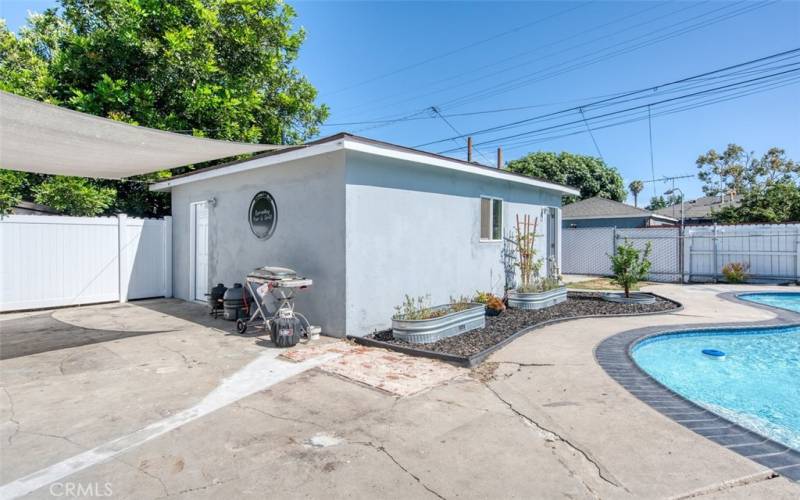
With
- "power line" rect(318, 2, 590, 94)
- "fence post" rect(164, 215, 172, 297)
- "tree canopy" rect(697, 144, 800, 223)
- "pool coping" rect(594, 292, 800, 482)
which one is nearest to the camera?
"pool coping" rect(594, 292, 800, 482)

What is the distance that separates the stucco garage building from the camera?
601 cm

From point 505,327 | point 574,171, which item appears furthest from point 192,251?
point 574,171

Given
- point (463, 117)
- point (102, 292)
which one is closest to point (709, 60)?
point (463, 117)

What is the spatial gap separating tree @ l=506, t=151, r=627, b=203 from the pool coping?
74.3ft

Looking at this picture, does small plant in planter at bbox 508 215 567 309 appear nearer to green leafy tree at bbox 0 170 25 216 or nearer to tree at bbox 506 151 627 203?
green leafy tree at bbox 0 170 25 216

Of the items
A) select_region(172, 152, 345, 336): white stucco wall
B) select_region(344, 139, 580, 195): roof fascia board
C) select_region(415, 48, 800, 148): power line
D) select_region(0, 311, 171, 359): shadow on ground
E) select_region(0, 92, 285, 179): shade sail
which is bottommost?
select_region(0, 311, 171, 359): shadow on ground

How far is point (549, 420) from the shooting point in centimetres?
337

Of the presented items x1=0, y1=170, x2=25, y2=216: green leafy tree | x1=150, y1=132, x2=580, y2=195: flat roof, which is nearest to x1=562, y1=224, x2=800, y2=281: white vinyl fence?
x1=150, y1=132, x2=580, y2=195: flat roof

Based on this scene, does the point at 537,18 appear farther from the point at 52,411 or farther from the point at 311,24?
the point at 52,411

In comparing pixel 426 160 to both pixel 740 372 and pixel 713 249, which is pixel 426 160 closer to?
pixel 740 372

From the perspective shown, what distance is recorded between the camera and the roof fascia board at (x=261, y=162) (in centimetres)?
580

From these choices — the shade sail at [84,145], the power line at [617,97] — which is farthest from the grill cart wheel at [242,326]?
the power line at [617,97]

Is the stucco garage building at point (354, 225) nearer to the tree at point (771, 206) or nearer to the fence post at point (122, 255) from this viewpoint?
the fence post at point (122, 255)

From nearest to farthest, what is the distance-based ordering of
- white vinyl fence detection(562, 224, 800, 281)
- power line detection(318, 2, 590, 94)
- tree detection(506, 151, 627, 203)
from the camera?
power line detection(318, 2, 590, 94) < white vinyl fence detection(562, 224, 800, 281) < tree detection(506, 151, 627, 203)
